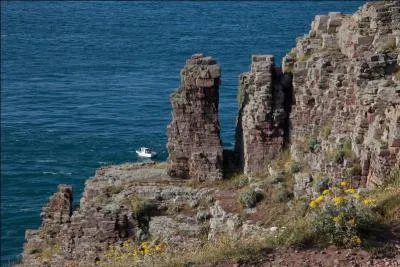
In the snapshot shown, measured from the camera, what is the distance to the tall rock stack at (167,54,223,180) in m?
34.0

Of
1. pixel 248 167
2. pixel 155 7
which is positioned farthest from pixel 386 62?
pixel 155 7

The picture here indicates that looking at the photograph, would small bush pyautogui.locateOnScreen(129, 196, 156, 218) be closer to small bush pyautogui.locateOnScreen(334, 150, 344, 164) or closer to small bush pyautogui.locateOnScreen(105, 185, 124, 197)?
small bush pyautogui.locateOnScreen(105, 185, 124, 197)

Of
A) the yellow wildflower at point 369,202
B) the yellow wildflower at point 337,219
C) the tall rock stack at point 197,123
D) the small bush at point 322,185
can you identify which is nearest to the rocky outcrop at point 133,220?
the tall rock stack at point 197,123

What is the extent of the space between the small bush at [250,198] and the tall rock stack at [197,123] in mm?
4279

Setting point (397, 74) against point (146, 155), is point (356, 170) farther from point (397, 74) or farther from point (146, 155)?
point (146, 155)

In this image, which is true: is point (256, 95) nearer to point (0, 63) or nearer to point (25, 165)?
point (25, 165)

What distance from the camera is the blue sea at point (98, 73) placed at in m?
67.0

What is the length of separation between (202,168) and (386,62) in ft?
31.7

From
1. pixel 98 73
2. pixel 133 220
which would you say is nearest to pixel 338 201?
pixel 133 220

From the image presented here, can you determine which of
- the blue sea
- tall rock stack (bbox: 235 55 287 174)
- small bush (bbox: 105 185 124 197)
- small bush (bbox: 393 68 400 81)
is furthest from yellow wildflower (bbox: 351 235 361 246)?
the blue sea

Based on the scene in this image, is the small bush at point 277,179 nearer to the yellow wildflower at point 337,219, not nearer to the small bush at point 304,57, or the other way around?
the small bush at point 304,57

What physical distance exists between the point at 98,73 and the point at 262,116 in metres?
72.7

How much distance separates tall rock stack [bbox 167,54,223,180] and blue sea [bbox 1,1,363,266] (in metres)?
18.4

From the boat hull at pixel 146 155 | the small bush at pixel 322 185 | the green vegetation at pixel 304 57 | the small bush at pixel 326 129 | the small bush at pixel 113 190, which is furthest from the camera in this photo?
the boat hull at pixel 146 155
